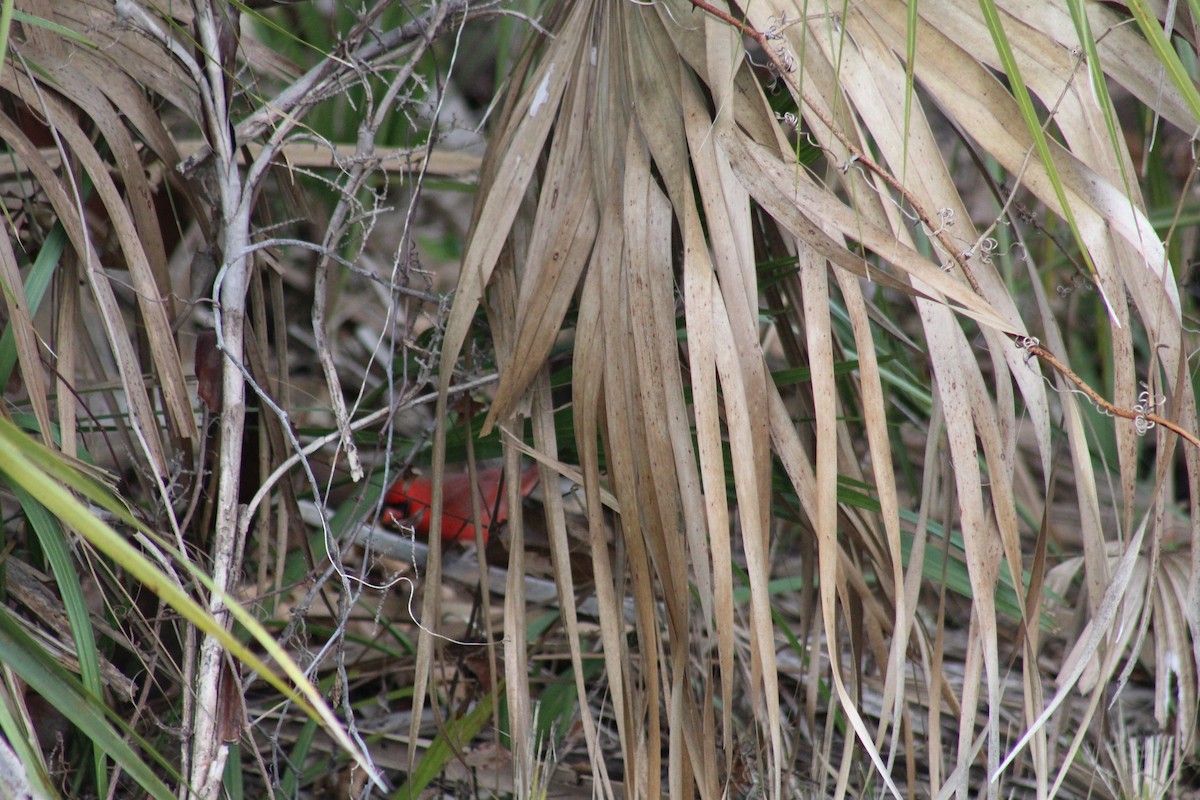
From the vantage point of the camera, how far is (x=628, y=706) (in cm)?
83

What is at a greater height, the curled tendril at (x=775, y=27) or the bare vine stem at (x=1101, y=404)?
the curled tendril at (x=775, y=27)

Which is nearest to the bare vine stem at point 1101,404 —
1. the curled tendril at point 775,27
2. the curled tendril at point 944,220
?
the curled tendril at point 944,220

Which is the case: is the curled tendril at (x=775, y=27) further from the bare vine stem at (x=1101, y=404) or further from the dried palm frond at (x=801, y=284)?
the bare vine stem at (x=1101, y=404)

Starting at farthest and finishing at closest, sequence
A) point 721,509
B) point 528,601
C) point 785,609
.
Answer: point 785,609, point 528,601, point 721,509

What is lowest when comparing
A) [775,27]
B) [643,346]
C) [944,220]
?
[643,346]

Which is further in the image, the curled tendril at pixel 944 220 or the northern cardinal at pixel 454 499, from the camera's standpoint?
the northern cardinal at pixel 454 499

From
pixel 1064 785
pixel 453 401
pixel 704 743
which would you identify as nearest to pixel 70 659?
pixel 453 401

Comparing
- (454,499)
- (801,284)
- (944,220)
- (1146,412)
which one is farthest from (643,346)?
(454,499)

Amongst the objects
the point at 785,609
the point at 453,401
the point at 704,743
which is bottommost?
the point at 785,609

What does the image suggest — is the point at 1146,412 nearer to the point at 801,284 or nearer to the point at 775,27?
the point at 801,284

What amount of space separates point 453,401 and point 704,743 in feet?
1.46

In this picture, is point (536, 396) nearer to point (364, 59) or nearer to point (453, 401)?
point (453, 401)

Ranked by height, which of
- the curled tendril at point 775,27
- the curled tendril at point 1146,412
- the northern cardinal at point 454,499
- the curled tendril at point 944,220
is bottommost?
the northern cardinal at point 454,499

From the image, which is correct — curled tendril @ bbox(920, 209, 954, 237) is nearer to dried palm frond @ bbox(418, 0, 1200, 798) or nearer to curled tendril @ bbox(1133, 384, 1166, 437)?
dried palm frond @ bbox(418, 0, 1200, 798)
